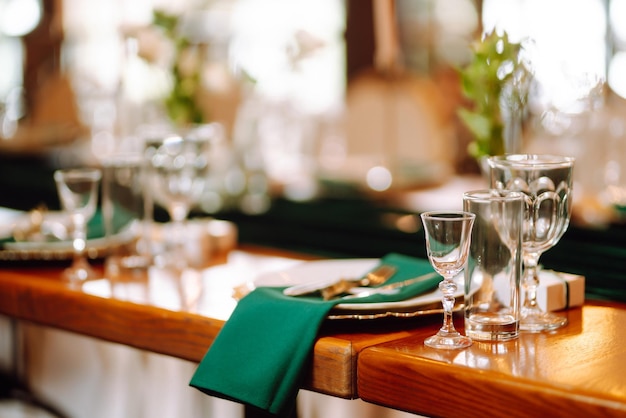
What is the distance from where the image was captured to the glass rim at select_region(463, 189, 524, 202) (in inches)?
44.2

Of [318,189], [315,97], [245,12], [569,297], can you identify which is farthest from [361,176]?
[245,12]

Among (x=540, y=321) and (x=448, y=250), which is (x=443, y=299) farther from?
(x=540, y=321)

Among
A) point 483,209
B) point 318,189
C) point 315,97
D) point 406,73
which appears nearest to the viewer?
point 483,209

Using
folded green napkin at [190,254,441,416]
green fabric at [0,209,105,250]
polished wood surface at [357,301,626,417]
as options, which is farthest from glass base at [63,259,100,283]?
polished wood surface at [357,301,626,417]

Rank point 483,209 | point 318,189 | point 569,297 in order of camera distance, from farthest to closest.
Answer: point 318,189 < point 569,297 < point 483,209

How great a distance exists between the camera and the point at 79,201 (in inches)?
65.5

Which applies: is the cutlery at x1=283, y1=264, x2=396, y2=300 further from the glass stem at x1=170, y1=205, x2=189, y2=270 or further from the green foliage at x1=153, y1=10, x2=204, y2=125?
the green foliage at x1=153, y1=10, x2=204, y2=125

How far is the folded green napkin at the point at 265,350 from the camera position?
112cm

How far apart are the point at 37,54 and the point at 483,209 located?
7.76 metres

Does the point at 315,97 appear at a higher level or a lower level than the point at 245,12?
lower

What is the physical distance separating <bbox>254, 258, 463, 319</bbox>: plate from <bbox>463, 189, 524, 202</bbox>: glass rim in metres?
0.17

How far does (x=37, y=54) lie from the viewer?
8266mm

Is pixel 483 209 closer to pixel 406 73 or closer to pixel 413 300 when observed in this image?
pixel 413 300

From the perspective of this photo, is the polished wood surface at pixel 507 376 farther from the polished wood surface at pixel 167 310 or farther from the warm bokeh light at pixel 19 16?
the warm bokeh light at pixel 19 16
